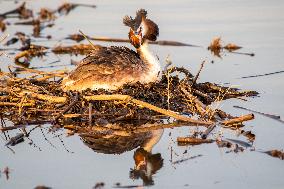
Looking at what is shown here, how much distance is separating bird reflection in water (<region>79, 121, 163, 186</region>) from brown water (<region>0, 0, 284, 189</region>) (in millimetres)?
86

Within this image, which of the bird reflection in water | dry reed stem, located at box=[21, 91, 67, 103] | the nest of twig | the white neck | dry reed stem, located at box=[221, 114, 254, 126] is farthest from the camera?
the white neck

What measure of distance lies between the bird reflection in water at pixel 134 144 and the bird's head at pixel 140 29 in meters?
1.95

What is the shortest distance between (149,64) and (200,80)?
1.24m

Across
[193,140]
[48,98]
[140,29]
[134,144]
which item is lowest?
[134,144]

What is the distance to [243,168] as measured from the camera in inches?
278

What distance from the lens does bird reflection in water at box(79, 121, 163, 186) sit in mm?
7336

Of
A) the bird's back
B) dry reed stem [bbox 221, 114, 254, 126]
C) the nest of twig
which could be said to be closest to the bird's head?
the bird's back

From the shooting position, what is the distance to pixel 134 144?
26.6ft

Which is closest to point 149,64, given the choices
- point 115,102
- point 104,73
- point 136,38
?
point 136,38

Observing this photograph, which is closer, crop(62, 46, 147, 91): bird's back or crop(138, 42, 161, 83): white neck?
crop(62, 46, 147, 91): bird's back

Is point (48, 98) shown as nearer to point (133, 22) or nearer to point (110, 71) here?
point (110, 71)

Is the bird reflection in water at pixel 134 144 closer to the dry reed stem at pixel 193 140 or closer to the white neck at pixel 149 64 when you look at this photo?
the dry reed stem at pixel 193 140

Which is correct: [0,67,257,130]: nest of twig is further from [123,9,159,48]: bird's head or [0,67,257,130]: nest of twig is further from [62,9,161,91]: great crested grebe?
[123,9,159,48]: bird's head

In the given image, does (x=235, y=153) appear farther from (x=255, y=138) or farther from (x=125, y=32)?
(x=125, y=32)
